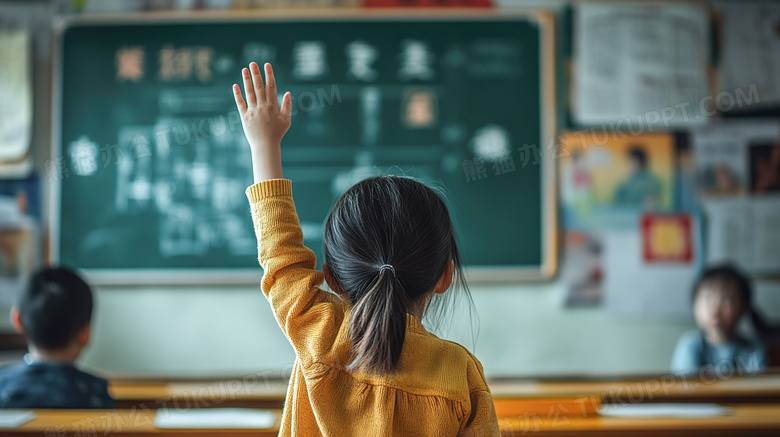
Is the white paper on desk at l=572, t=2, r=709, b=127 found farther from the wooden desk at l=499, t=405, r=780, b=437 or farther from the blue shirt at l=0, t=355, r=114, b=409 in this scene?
the blue shirt at l=0, t=355, r=114, b=409

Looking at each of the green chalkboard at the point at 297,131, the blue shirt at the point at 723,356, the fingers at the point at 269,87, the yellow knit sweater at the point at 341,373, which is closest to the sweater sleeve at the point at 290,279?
the yellow knit sweater at the point at 341,373

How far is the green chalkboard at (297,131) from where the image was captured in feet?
9.50

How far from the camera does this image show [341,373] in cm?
93

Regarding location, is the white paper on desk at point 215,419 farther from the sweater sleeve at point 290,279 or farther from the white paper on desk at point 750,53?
the white paper on desk at point 750,53

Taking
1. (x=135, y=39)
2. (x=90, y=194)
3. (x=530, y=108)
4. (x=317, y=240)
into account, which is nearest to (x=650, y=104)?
(x=530, y=108)

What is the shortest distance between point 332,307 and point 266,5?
7.48 feet

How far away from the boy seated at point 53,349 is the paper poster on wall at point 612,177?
198 centimetres

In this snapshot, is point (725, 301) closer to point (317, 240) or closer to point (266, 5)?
point (317, 240)

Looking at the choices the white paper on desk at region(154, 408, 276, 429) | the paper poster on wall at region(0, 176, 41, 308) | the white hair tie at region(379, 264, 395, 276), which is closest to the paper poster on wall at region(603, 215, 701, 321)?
the white paper on desk at region(154, 408, 276, 429)

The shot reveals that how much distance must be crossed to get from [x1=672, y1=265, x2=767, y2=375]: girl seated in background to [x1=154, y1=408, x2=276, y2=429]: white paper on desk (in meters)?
1.75

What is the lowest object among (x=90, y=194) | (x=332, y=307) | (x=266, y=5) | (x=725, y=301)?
(x=725, y=301)

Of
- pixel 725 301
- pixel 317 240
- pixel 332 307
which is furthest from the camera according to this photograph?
pixel 317 240

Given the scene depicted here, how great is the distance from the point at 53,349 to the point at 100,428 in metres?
0.43

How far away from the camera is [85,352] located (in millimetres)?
2893
